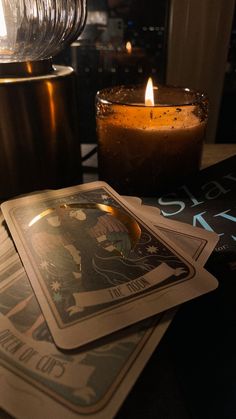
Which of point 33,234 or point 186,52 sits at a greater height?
point 186,52

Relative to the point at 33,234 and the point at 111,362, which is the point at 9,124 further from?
the point at 111,362

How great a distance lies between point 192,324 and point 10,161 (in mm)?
306

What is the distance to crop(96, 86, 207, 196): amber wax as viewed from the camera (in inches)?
17.3

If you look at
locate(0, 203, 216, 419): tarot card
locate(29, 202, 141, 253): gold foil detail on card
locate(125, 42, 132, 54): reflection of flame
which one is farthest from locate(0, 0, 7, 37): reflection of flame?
locate(125, 42, 132, 54): reflection of flame

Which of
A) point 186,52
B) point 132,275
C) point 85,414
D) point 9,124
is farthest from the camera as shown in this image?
point 186,52

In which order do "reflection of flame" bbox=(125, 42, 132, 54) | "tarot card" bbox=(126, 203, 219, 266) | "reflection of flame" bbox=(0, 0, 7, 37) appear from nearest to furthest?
"tarot card" bbox=(126, 203, 219, 266), "reflection of flame" bbox=(0, 0, 7, 37), "reflection of flame" bbox=(125, 42, 132, 54)

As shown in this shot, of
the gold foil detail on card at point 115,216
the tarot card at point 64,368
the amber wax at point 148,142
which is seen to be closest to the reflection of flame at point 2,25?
the amber wax at point 148,142

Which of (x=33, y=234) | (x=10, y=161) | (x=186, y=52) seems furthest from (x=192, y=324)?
(x=186, y=52)

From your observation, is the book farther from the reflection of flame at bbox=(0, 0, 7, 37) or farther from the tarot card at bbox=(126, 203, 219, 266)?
the reflection of flame at bbox=(0, 0, 7, 37)

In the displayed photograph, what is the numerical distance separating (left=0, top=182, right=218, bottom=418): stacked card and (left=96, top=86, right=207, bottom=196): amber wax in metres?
0.06

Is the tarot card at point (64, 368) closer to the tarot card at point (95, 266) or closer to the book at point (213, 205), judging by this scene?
A: the tarot card at point (95, 266)

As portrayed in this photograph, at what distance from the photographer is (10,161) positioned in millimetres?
446

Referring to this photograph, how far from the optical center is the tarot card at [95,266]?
27cm

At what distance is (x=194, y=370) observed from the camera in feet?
0.82
